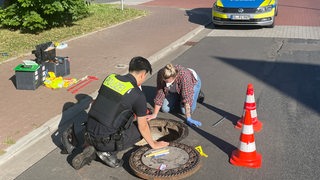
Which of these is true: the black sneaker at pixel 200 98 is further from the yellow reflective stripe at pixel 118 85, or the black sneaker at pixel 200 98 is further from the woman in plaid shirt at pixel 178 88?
the yellow reflective stripe at pixel 118 85

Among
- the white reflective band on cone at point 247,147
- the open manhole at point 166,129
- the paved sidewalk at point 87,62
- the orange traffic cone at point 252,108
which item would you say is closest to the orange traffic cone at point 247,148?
the white reflective band on cone at point 247,147

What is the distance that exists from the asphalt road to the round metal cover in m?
0.13

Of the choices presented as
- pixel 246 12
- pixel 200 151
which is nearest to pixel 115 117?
pixel 200 151

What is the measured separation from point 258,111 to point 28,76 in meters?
3.86

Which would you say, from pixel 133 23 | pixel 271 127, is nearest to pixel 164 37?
pixel 133 23

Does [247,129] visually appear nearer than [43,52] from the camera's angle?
Yes

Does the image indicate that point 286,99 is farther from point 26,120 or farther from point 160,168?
point 26,120

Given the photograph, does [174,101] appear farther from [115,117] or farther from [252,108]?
[115,117]

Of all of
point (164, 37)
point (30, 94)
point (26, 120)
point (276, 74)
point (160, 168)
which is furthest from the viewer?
point (164, 37)

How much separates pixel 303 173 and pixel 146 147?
70.8 inches

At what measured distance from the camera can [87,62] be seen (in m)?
9.25

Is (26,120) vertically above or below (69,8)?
below

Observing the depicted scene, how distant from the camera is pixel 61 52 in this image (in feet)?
33.6

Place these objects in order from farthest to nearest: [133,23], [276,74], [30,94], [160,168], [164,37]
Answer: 1. [133,23]
2. [164,37]
3. [276,74]
4. [30,94]
5. [160,168]
